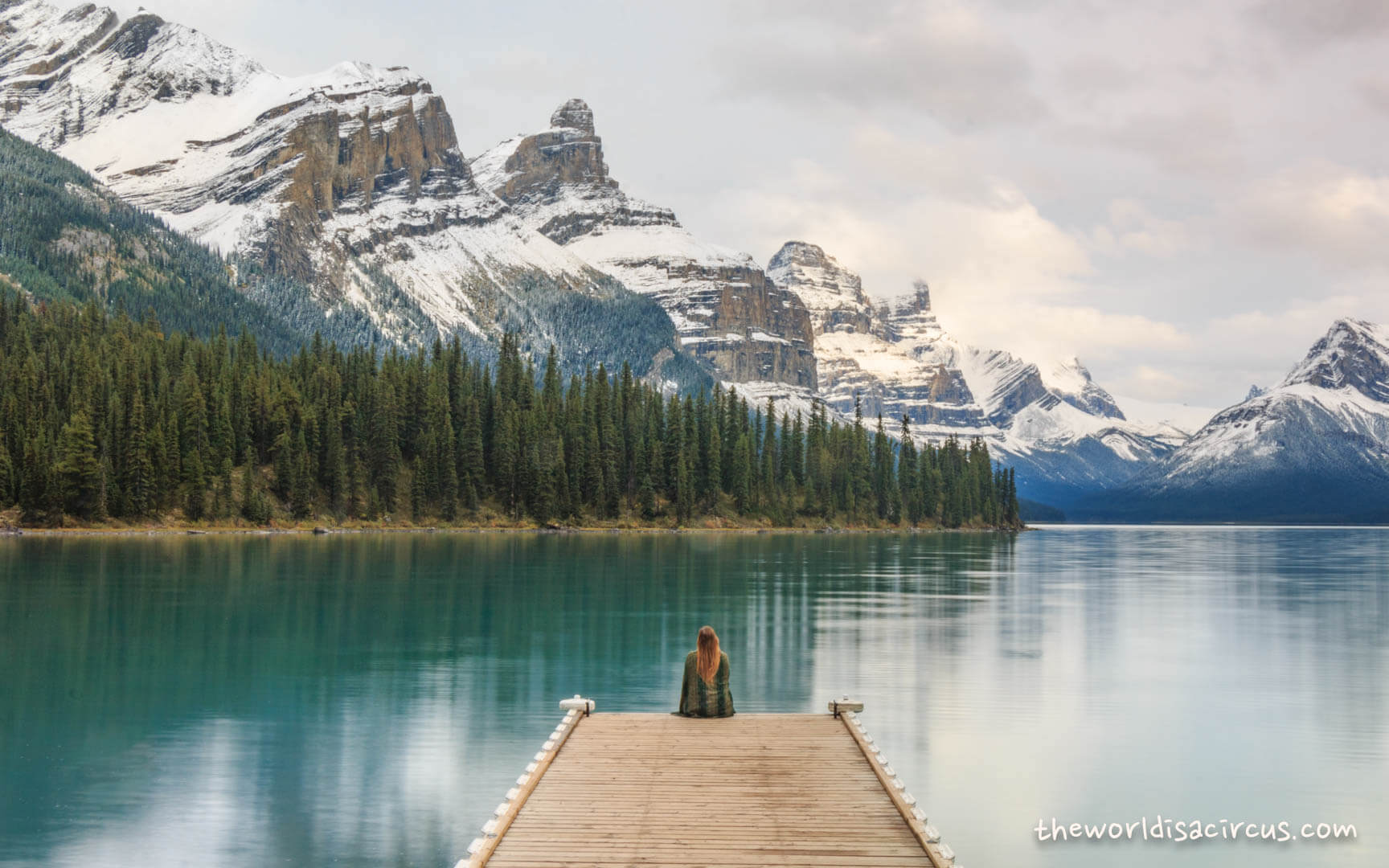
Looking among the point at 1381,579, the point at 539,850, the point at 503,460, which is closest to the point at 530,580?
the point at 539,850

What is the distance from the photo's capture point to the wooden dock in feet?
65.1

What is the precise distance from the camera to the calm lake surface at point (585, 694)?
26250mm

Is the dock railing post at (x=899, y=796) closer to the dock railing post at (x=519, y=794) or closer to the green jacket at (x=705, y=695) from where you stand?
the green jacket at (x=705, y=695)

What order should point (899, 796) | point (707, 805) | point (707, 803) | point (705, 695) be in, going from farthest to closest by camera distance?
1. point (705, 695)
2. point (899, 796)
3. point (707, 803)
4. point (707, 805)

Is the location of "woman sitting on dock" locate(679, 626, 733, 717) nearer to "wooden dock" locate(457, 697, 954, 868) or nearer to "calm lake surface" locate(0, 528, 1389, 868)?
"wooden dock" locate(457, 697, 954, 868)

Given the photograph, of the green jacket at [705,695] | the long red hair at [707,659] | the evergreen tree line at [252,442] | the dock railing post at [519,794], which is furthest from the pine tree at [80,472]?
the long red hair at [707,659]

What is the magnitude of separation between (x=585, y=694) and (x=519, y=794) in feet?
60.3

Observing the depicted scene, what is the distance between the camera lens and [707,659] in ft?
101

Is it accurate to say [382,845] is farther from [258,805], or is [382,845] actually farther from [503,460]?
[503,460]

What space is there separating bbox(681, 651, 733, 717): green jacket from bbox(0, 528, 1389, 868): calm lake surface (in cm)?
478

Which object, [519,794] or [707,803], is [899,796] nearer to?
[707,803]

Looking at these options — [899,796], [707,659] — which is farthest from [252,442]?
[899,796]

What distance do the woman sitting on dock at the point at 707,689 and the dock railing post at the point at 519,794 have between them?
2636mm

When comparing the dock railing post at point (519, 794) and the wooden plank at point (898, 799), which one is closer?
the wooden plank at point (898, 799)
